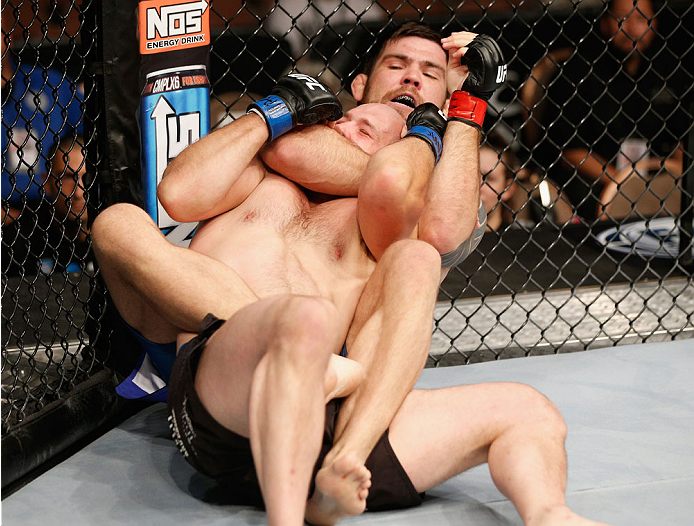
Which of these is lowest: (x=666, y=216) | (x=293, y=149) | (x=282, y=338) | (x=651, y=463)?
(x=666, y=216)

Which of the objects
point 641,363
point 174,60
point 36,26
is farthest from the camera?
point 36,26

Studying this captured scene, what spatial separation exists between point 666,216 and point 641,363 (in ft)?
6.34

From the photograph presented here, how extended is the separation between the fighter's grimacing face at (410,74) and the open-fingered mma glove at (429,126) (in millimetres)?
222

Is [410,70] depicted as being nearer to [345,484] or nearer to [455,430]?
[455,430]

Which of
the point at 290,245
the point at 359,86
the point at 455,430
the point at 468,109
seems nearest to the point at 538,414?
the point at 455,430

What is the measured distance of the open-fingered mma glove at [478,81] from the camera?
1429 millimetres

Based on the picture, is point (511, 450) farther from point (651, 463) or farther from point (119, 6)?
point (119, 6)

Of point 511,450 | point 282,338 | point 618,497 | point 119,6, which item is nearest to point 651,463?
point 618,497

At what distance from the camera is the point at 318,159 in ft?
4.42

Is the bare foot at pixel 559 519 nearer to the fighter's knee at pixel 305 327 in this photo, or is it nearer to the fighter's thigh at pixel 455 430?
the fighter's thigh at pixel 455 430

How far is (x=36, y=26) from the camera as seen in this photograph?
256cm

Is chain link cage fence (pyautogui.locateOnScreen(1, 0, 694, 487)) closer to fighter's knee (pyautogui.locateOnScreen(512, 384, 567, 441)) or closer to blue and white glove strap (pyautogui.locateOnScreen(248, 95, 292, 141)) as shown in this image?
blue and white glove strap (pyautogui.locateOnScreen(248, 95, 292, 141))

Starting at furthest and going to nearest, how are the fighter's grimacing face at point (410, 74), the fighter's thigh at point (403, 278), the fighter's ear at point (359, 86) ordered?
the fighter's ear at point (359, 86) < the fighter's grimacing face at point (410, 74) < the fighter's thigh at point (403, 278)

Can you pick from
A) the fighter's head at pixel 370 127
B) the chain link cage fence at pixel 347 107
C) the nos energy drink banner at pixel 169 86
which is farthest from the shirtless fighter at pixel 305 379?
the chain link cage fence at pixel 347 107
